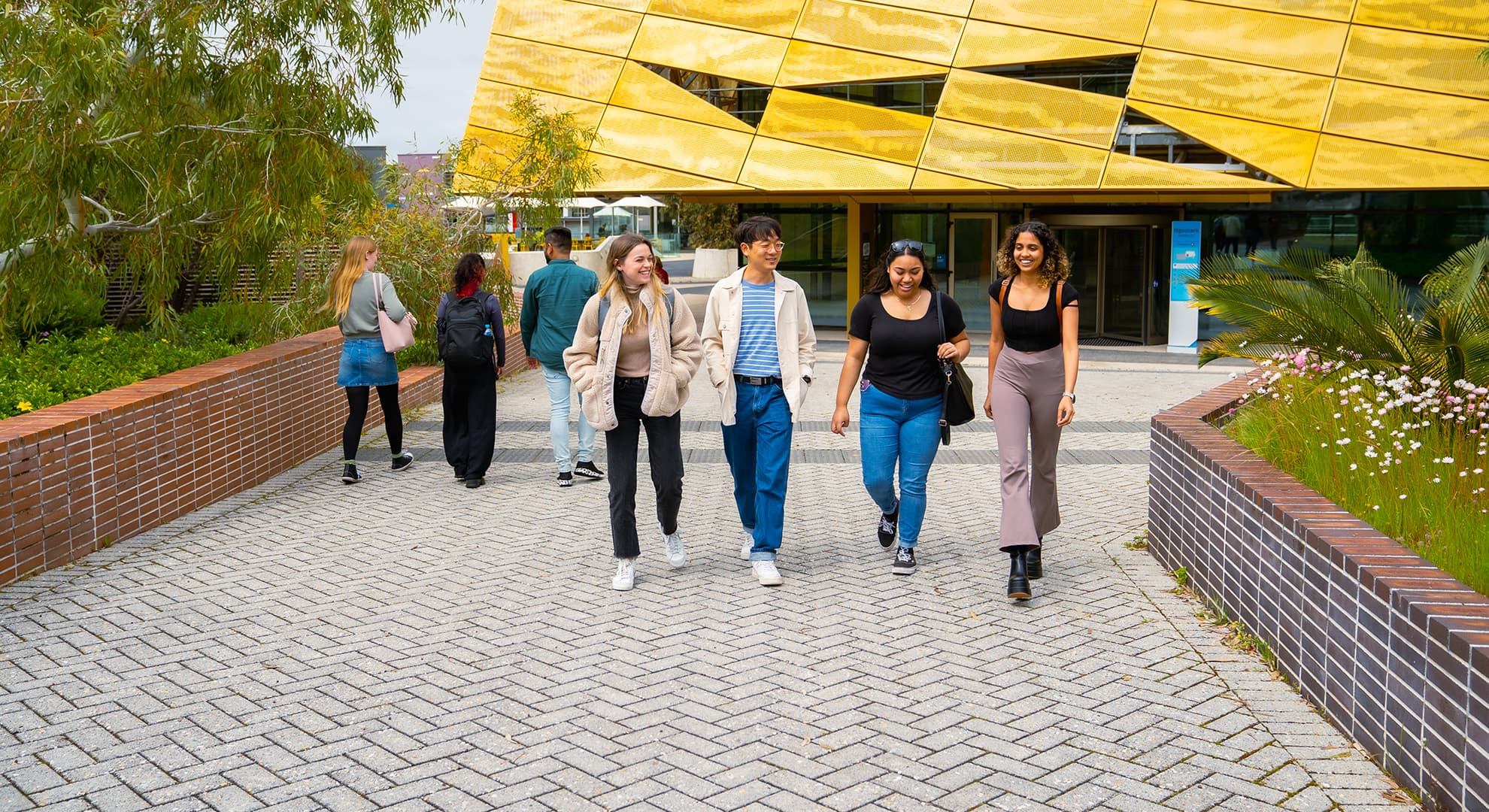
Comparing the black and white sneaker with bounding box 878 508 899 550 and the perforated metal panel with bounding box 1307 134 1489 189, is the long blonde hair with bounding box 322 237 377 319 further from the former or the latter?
the perforated metal panel with bounding box 1307 134 1489 189

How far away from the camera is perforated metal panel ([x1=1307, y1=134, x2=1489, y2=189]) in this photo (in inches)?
858

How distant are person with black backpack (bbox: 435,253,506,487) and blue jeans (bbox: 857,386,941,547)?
143 inches

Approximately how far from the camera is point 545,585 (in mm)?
6918

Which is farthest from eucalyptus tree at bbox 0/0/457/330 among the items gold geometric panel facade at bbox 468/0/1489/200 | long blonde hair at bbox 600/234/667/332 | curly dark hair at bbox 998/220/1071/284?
gold geometric panel facade at bbox 468/0/1489/200

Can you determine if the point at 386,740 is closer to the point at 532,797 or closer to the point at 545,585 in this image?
the point at 532,797

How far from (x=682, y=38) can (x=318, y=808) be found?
23273 mm

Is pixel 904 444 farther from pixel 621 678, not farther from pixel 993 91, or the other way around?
pixel 993 91

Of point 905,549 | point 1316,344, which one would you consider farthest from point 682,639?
point 1316,344

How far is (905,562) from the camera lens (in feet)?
23.4

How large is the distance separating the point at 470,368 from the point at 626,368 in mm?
3447

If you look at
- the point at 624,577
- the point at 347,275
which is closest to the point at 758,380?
the point at 624,577

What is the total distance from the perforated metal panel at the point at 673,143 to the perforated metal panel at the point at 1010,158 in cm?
347

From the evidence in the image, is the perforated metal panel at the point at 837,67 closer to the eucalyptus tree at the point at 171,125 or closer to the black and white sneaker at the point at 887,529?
the eucalyptus tree at the point at 171,125

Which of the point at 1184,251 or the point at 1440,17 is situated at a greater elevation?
the point at 1440,17
